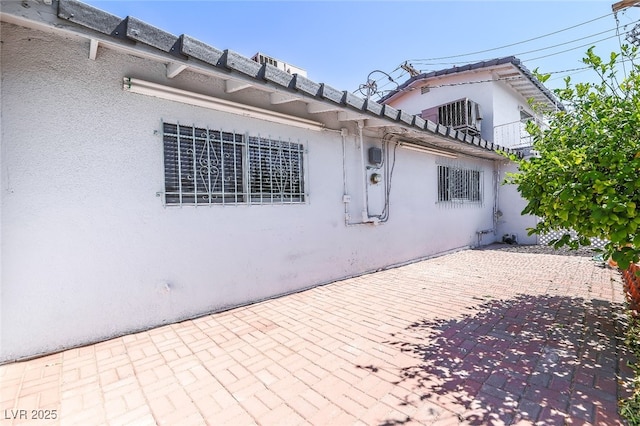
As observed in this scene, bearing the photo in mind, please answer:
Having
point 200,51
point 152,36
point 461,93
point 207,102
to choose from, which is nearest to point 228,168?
point 207,102

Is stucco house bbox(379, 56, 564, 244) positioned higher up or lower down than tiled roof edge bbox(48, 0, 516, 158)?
higher up

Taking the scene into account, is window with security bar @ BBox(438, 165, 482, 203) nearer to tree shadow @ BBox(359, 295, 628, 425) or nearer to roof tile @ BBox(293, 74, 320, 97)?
tree shadow @ BBox(359, 295, 628, 425)

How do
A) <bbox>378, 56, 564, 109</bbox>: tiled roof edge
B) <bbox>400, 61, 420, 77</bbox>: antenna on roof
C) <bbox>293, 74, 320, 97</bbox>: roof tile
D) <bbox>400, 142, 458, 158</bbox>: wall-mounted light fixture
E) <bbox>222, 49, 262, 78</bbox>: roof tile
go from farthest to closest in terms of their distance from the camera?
<bbox>400, 61, 420, 77</bbox>: antenna on roof, <bbox>378, 56, 564, 109</bbox>: tiled roof edge, <bbox>400, 142, 458, 158</bbox>: wall-mounted light fixture, <bbox>293, 74, 320, 97</bbox>: roof tile, <bbox>222, 49, 262, 78</bbox>: roof tile

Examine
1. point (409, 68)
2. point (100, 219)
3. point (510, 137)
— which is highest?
point (409, 68)

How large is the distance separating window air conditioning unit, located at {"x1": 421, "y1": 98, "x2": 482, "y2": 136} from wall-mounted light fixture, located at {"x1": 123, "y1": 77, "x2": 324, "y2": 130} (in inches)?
373

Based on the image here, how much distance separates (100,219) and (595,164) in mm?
6227

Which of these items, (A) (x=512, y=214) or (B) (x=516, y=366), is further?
(A) (x=512, y=214)

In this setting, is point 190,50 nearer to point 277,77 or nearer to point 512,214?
point 277,77

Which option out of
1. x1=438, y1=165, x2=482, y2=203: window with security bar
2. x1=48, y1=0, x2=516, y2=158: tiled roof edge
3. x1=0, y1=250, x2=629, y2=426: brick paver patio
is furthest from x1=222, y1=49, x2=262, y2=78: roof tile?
x1=438, y1=165, x2=482, y2=203: window with security bar

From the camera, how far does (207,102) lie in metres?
4.81

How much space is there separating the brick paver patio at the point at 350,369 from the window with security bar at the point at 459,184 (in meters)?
5.73

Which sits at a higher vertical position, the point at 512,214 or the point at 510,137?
the point at 510,137

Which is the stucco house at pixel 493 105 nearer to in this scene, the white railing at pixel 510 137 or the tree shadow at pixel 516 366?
the white railing at pixel 510 137

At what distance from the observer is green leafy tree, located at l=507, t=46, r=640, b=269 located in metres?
2.84
